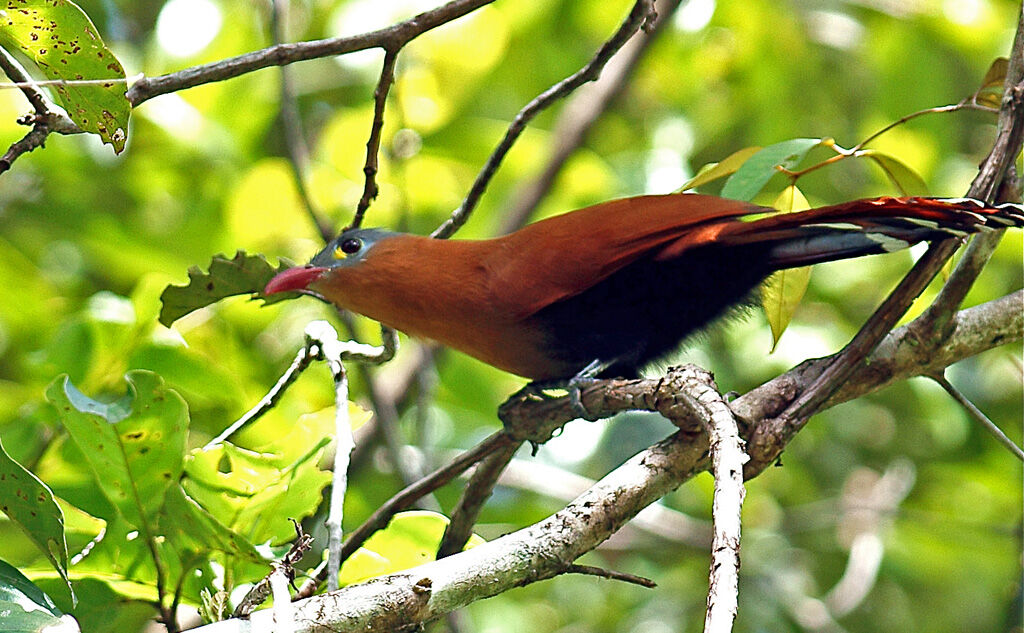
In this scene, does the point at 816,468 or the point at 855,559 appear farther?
the point at 816,468

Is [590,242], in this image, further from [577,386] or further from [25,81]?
[25,81]

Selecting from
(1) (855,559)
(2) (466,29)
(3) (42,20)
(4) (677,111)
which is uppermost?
(4) (677,111)

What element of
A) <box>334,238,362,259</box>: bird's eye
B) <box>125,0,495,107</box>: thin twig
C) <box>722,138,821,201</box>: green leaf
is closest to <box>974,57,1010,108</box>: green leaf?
<box>722,138,821,201</box>: green leaf

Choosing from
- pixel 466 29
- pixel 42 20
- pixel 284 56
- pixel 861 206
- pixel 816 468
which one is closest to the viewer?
pixel 42 20

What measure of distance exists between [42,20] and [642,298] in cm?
144

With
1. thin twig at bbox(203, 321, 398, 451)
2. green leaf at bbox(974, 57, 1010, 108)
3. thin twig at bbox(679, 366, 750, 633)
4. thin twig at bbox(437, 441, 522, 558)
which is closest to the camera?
thin twig at bbox(679, 366, 750, 633)

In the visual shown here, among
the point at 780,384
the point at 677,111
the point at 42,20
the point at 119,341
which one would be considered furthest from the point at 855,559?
the point at 42,20

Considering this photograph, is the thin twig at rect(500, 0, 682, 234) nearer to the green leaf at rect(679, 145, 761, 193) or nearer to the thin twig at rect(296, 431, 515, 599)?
the green leaf at rect(679, 145, 761, 193)

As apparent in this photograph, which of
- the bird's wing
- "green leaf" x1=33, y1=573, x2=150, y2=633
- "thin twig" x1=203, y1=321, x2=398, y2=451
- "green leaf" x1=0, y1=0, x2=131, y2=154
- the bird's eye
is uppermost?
the bird's eye

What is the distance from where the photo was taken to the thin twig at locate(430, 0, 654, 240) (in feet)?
6.59

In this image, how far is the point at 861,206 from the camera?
1.84 meters

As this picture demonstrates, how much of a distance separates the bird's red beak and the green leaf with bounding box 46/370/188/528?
0.54 meters

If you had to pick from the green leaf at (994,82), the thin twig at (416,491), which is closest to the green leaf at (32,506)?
the thin twig at (416,491)

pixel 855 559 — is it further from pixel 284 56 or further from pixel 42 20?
pixel 42 20
